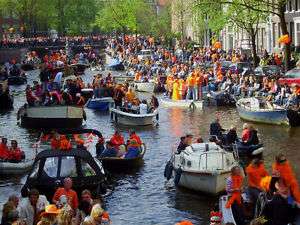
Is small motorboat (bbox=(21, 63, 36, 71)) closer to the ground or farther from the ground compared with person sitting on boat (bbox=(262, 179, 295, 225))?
farther from the ground

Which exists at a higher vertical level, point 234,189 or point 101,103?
point 101,103

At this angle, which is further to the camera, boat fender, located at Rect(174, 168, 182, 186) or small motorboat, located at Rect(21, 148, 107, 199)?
boat fender, located at Rect(174, 168, 182, 186)

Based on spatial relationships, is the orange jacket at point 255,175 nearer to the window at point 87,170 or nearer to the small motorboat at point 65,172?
the small motorboat at point 65,172

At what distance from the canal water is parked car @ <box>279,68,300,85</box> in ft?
10.7

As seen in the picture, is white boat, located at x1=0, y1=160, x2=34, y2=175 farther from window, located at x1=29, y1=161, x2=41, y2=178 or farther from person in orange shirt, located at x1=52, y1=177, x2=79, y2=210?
person in orange shirt, located at x1=52, y1=177, x2=79, y2=210

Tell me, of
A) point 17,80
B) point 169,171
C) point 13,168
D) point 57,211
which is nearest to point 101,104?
point 13,168

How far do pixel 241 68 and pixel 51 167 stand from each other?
34884 mm

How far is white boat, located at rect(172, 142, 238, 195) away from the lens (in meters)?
21.1

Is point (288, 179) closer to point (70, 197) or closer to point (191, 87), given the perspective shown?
point (70, 197)

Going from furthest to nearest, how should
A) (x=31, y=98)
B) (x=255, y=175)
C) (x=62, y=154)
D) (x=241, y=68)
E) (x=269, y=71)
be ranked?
1. (x=241, y=68)
2. (x=269, y=71)
3. (x=31, y=98)
4. (x=62, y=154)
5. (x=255, y=175)

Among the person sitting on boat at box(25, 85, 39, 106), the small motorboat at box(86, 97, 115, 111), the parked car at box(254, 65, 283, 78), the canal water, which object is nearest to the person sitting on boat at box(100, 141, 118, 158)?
the canal water

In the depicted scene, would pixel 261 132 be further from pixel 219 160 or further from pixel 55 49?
pixel 55 49

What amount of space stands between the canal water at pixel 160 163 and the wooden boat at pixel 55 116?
2.18ft

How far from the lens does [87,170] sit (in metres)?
19.9
